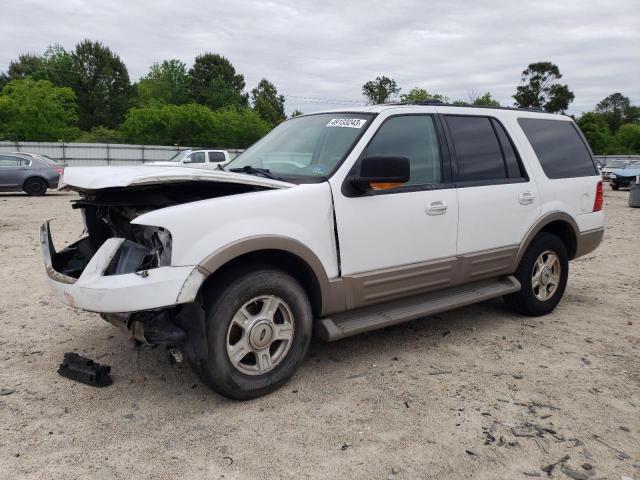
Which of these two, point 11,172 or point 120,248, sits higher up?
point 11,172

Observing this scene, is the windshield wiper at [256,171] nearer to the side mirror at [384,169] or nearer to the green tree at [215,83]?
the side mirror at [384,169]

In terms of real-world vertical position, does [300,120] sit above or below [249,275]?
above

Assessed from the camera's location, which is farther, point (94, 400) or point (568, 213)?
point (568, 213)

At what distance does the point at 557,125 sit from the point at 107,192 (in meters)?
4.34

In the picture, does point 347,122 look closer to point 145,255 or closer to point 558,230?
point 145,255

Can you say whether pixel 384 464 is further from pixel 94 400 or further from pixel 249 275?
pixel 94 400

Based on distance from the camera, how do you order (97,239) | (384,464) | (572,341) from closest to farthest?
(384,464), (97,239), (572,341)

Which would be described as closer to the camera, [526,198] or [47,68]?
[526,198]

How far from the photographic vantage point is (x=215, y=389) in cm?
319

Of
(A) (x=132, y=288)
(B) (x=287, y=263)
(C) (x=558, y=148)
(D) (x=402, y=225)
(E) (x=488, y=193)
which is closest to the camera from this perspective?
(A) (x=132, y=288)

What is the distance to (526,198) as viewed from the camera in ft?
15.5

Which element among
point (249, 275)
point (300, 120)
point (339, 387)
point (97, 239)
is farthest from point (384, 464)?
point (300, 120)

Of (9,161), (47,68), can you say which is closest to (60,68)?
(47,68)

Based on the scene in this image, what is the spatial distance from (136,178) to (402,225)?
189 centimetres
